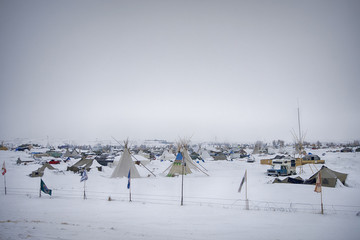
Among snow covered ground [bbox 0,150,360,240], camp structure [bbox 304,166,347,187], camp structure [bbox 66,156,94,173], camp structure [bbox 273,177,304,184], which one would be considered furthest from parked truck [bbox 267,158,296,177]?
camp structure [bbox 66,156,94,173]

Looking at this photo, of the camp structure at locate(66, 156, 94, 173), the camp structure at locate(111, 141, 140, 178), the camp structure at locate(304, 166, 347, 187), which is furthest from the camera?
the camp structure at locate(66, 156, 94, 173)

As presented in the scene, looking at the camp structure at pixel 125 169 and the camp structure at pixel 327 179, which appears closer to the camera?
the camp structure at pixel 327 179

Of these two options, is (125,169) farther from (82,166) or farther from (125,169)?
(82,166)

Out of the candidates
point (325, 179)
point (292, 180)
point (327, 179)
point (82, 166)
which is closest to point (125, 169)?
point (82, 166)

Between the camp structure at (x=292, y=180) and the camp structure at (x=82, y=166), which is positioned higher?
the camp structure at (x=292, y=180)

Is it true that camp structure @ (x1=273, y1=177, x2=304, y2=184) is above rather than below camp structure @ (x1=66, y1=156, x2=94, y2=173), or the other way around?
above

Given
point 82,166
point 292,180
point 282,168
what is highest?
point 282,168

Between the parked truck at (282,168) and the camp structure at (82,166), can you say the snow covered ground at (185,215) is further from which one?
the camp structure at (82,166)

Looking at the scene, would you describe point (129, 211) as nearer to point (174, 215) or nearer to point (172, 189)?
point (174, 215)

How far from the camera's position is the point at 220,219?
8844 mm

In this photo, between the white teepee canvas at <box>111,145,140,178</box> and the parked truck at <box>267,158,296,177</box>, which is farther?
the parked truck at <box>267,158,296,177</box>

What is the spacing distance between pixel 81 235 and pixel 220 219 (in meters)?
5.30

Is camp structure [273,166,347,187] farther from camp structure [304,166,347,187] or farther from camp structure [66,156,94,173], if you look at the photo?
camp structure [66,156,94,173]

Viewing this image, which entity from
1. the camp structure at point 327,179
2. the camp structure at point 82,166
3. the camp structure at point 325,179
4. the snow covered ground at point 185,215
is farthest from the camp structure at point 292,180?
the camp structure at point 82,166
